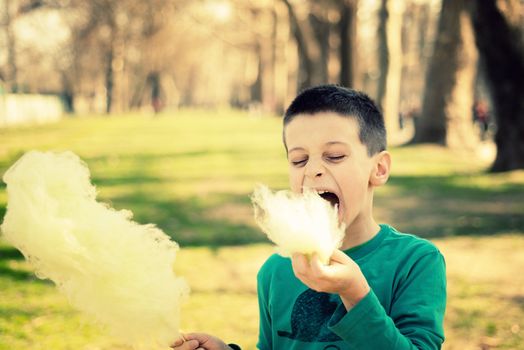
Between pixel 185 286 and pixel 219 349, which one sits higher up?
pixel 185 286

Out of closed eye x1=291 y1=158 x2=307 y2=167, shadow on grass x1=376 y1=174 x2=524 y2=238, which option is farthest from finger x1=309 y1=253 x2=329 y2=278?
shadow on grass x1=376 y1=174 x2=524 y2=238

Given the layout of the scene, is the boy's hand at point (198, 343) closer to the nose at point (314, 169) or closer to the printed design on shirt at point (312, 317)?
the printed design on shirt at point (312, 317)

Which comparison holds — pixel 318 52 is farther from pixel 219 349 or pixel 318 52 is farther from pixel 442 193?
pixel 219 349

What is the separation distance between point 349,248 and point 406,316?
319mm

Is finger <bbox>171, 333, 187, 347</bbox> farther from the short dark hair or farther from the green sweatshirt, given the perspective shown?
the short dark hair

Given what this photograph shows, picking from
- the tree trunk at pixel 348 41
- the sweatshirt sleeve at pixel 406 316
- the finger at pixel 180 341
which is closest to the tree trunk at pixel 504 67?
the tree trunk at pixel 348 41

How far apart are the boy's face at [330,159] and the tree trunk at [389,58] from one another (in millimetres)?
26725

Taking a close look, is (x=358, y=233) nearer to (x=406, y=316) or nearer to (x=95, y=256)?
(x=406, y=316)

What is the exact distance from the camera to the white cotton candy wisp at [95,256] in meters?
1.93

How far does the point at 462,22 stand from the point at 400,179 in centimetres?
711

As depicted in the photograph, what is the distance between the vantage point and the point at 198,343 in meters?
2.17

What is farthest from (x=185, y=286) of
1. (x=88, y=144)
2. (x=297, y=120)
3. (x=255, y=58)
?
(x=255, y=58)

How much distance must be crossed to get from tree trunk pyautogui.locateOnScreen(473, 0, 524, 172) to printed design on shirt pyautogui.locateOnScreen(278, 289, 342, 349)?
12.1 meters

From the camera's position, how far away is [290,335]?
226cm
